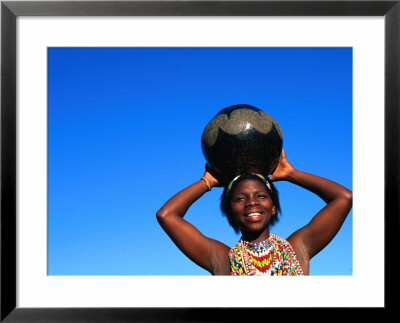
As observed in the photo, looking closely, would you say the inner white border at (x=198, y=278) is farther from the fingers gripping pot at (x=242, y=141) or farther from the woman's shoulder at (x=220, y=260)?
the fingers gripping pot at (x=242, y=141)

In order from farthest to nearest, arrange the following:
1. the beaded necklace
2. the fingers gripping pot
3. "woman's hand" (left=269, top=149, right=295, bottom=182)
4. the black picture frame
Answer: "woman's hand" (left=269, top=149, right=295, bottom=182)
the fingers gripping pot
the beaded necklace
the black picture frame

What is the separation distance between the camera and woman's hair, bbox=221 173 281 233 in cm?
325

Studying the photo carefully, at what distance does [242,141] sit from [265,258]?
A: 709 millimetres

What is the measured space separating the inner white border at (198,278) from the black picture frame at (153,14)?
0.04m

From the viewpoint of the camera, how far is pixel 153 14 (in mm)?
2750

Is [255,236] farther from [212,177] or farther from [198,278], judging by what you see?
[198,278]

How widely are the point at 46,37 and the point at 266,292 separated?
5.71 feet

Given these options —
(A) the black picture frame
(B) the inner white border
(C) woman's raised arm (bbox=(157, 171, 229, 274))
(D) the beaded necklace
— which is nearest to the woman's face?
(D) the beaded necklace

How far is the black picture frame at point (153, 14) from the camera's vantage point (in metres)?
2.67

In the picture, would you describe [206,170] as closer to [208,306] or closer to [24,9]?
[208,306]

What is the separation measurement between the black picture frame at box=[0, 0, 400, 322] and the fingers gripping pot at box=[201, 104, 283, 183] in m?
0.68

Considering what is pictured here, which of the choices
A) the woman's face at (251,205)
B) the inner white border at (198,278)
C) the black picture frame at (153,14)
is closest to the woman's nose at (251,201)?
the woman's face at (251,205)

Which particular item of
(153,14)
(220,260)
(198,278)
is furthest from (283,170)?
(153,14)

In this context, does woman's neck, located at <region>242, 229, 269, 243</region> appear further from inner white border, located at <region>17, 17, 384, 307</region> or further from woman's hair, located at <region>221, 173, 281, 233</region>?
inner white border, located at <region>17, 17, 384, 307</region>
